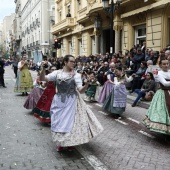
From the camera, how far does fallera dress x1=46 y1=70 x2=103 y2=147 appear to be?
469cm

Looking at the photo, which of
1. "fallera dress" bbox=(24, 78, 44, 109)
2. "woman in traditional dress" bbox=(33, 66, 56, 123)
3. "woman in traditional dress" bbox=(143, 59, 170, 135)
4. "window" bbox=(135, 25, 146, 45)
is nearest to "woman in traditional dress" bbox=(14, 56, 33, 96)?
"fallera dress" bbox=(24, 78, 44, 109)

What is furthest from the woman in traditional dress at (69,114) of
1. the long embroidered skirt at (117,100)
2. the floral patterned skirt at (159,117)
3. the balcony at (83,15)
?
the balcony at (83,15)

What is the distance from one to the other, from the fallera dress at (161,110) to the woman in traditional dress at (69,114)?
4.06 feet

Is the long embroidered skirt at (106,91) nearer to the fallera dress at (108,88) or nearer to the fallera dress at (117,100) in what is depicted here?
the fallera dress at (108,88)

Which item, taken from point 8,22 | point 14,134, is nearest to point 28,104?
point 14,134

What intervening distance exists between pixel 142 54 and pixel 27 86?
205 inches

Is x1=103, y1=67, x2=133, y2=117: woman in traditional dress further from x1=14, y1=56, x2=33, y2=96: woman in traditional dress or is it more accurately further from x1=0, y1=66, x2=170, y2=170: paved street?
x1=14, y1=56, x2=33, y2=96: woman in traditional dress

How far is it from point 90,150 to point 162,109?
1.67 metres

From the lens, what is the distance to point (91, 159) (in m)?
4.59

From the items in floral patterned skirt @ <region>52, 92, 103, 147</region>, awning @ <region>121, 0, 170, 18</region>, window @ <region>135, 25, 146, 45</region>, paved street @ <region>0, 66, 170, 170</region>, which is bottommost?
paved street @ <region>0, 66, 170, 170</region>

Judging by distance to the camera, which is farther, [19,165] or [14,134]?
[14,134]

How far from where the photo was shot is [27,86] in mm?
11969

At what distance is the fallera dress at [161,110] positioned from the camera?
543 centimetres

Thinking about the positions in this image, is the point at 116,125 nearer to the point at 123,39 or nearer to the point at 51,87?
the point at 51,87
